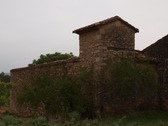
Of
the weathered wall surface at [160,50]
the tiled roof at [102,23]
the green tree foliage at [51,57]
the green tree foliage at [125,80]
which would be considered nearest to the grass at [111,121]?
the green tree foliage at [125,80]

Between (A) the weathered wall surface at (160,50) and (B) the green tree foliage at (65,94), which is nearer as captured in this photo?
(B) the green tree foliage at (65,94)

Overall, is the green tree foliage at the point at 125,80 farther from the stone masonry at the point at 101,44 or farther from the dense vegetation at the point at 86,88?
the stone masonry at the point at 101,44

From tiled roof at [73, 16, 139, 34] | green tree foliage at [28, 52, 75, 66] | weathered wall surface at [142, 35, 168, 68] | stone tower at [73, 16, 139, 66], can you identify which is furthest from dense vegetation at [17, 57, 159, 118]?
green tree foliage at [28, 52, 75, 66]

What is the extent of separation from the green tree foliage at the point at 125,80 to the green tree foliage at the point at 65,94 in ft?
3.09

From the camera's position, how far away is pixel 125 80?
10.9 metres

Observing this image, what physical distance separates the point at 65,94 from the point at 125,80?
9.09ft

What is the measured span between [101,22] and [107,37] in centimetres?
77

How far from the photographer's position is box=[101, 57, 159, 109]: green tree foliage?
36.3 feet

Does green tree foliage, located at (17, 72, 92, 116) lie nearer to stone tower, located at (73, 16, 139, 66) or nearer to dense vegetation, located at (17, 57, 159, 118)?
dense vegetation, located at (17, 57, 159, 118)

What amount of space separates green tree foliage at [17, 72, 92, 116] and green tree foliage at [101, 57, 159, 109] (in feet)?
3.09

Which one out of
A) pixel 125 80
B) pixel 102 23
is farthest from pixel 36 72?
pixel 125 80

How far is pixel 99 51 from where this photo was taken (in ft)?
37.2

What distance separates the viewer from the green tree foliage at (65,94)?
446 inches

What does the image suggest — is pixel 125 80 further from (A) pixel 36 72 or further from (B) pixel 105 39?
(A) pixel 36 72
